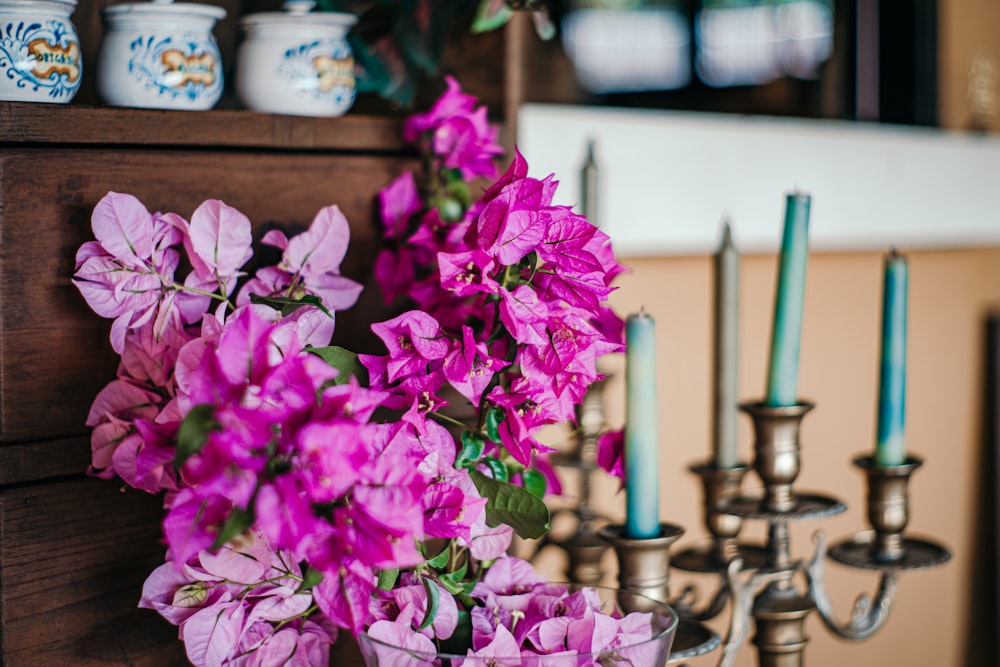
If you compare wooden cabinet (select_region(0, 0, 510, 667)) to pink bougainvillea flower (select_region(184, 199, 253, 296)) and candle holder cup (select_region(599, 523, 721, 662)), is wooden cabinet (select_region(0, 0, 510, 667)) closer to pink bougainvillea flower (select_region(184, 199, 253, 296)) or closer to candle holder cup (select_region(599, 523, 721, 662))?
pink bougainvillea flower (select_region(184, 199, 253, 296))

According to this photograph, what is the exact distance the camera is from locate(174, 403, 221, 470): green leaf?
1.38 feet

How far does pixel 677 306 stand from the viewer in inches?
55.2

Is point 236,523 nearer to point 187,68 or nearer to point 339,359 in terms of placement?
point 339,359

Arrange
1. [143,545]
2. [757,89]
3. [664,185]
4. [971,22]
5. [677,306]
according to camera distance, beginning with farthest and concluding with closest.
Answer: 1. [971,22]
2. [757,89]
3. [677,306]
4. [664,185]
5. [143,545]

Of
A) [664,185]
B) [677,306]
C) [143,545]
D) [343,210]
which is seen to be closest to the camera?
[143,545]

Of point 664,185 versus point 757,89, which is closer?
point 664,185

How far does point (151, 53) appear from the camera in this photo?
0.62 meters

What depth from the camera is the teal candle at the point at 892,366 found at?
765 mm

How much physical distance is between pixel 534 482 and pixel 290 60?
0.31m

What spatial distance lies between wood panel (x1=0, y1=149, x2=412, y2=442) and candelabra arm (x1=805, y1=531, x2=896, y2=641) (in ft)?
1.52

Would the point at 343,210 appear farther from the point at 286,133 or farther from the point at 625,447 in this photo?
the point at 625,447

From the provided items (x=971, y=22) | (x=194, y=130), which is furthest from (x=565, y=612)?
(x=971, y=22)

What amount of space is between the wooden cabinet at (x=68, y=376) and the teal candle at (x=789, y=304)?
362mm

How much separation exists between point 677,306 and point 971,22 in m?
0.95
